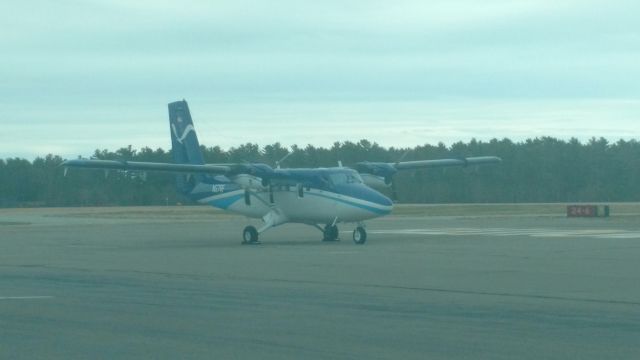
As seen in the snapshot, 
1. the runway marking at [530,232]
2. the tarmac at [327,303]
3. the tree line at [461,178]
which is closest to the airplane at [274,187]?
the runway marking at [530,232]

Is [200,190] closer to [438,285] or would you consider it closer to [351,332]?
[438,285]

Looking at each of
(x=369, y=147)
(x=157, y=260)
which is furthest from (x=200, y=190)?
(x=369, y=147)

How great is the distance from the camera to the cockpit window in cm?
3519

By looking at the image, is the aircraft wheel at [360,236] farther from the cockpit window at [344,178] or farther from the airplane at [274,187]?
the cockpit window at [344,178]

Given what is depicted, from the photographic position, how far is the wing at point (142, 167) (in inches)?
1359

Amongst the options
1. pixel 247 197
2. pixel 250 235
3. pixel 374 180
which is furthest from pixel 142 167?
pixel 374 180

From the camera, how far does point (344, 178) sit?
1390 inches

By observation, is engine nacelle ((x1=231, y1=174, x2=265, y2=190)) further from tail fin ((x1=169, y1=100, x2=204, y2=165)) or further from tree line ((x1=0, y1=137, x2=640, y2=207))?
tree line ((x1=0, y1=137, x2=640, y2=207))

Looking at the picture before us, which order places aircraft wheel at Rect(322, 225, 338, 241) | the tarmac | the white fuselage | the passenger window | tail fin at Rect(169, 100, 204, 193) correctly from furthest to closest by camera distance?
1. tail fin at Rect(169, 100, 204, 193)
2. the passenger window
3. aircraft wheel at Rect(322, 225, 338, 241)
4. the white fuselage
5. the tarmac

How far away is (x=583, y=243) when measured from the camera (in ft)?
103

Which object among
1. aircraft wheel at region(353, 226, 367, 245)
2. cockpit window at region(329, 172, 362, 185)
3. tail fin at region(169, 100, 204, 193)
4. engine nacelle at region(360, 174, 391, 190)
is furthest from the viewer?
tail fin at region(169, 100, 204, 193)

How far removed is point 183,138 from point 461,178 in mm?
69198

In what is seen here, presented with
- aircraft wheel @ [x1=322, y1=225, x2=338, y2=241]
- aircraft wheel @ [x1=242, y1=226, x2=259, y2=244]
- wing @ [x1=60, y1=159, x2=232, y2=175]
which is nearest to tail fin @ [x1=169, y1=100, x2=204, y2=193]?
wing @ [x1=60, y1=159, x2=232, y2=175]

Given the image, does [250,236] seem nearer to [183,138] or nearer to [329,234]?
[329,234]
